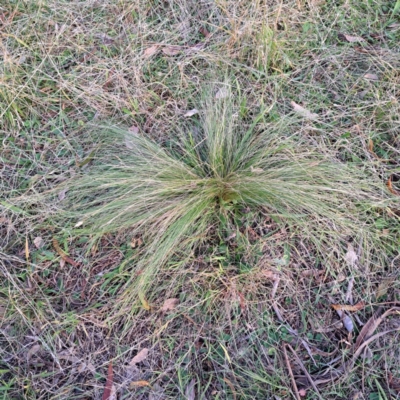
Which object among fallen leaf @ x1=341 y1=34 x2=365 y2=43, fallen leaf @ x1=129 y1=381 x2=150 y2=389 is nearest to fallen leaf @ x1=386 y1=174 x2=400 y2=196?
fallen leaf @ x1=341 y1=34 x2=365 y2=43

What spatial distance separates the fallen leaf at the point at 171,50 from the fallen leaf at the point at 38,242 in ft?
3.94


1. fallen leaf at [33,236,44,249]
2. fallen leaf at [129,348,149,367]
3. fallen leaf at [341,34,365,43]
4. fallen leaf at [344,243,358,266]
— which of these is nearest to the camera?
fallen leaf at [129,348,149,367]

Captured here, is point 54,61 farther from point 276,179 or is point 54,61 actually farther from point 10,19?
point 276,179

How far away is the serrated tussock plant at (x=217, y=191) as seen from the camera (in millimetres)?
1831

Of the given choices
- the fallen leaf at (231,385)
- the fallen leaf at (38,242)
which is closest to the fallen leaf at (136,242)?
the fallen leaf at (38,242)

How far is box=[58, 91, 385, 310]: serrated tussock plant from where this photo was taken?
6.01 ft

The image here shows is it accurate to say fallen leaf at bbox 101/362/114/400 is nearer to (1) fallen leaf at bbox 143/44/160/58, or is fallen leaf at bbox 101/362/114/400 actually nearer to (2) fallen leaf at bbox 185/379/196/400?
(2) fallen leaf at bbox 185/379/196/400

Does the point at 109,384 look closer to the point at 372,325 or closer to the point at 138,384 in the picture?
the point at 138,384

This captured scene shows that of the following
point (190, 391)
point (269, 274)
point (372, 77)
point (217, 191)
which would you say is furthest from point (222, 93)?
point (190, 391)

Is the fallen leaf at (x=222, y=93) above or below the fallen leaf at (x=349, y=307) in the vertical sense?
above

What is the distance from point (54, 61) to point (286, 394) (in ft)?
6.74

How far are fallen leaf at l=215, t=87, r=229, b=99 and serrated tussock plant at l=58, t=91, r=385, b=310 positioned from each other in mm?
48

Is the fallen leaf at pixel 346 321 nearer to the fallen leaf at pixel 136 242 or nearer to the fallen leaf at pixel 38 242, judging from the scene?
the fallen leaf at pixel 136 242

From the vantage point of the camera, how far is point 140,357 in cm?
175
